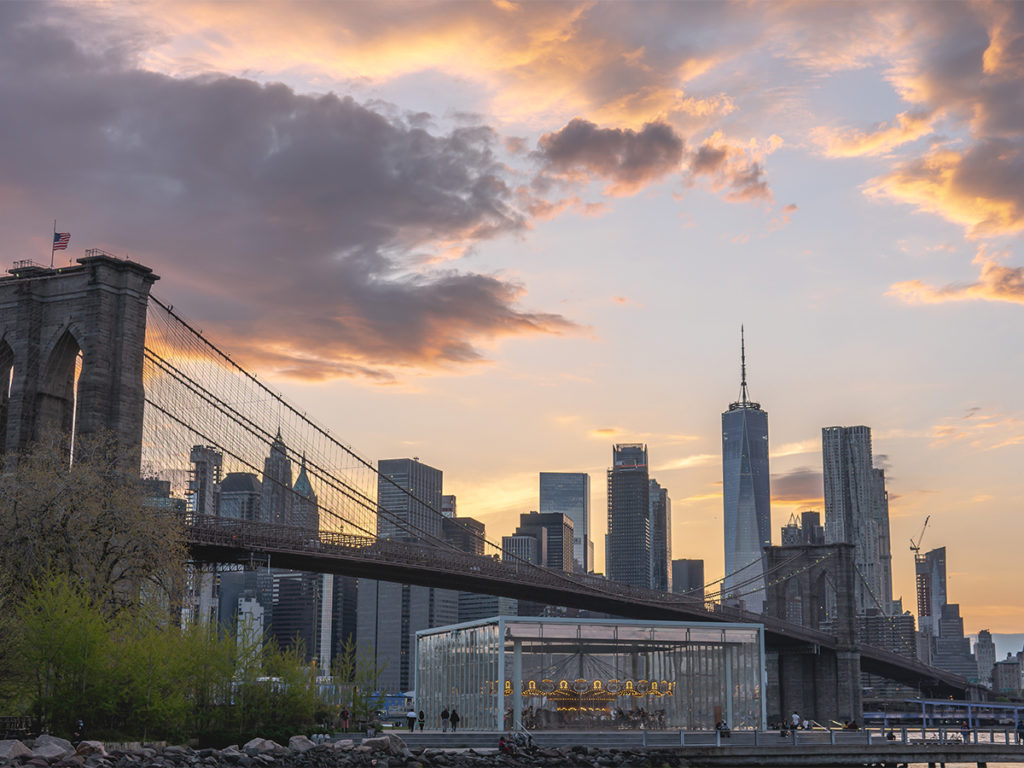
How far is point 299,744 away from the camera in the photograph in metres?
47.8

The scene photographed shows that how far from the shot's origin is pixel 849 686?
425ft

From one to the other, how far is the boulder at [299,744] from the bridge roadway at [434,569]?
76.1 feet

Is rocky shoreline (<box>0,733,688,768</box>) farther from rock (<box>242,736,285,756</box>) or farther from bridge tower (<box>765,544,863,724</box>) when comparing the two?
bridge tower (<box>765,544,863,724</box>)

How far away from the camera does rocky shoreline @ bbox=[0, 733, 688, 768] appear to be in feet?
136

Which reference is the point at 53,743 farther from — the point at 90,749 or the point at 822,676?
the point at 822,676

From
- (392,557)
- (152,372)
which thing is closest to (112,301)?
(152,372)

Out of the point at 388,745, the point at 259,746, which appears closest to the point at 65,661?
the point at 259,746

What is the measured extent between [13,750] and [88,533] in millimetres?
15628

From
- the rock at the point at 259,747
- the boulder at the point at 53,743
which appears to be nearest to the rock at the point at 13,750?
the boulder at the point at 53,743

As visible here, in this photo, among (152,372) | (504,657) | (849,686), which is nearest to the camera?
(504,657)

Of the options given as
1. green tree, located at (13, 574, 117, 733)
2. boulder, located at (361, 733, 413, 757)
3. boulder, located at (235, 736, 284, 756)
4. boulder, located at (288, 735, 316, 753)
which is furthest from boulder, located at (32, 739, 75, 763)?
boulder, located at (361, 733, 413, 757)

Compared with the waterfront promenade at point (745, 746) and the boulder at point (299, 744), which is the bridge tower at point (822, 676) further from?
the boulder at point (299, 744)

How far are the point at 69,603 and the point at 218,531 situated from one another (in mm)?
23938

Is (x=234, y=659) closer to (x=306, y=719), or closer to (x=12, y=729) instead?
(x=306, y=719)
